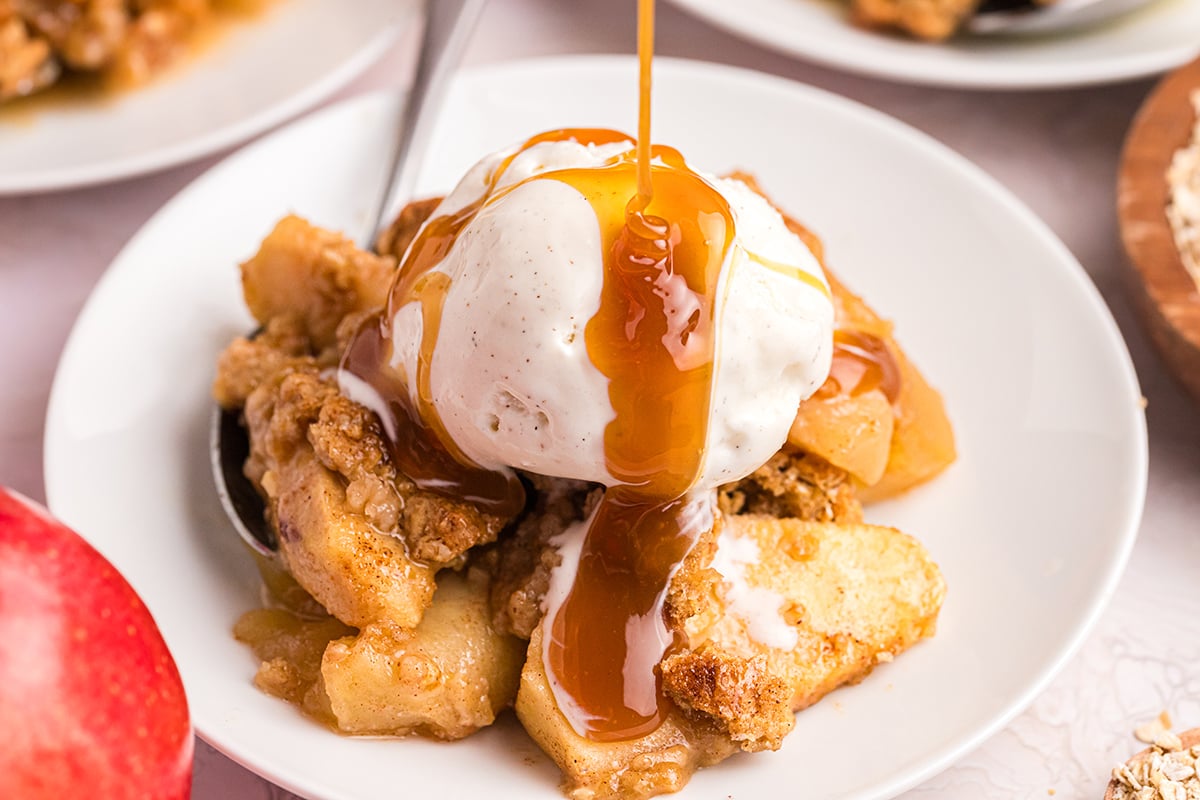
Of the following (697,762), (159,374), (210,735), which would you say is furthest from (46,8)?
(697,762)

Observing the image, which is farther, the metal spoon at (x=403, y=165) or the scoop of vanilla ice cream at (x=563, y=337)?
the metal spoon at (x=403, y=165)

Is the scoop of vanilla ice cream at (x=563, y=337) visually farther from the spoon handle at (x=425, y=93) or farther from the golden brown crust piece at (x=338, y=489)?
Answer: the spoon handle at (x=425, y=93)

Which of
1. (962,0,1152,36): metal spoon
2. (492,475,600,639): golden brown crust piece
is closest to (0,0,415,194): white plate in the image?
(492,475,600,639): golden brown crust piece

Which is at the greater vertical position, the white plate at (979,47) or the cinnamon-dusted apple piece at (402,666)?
the white plate at (979,47)

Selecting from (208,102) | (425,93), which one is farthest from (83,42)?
(425,93)

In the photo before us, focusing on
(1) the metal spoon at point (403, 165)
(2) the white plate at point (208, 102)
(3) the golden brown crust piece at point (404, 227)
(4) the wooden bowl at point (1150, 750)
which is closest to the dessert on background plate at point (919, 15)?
(1) the metal spoon at point (403, 165)

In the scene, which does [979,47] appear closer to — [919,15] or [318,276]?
[919,15]

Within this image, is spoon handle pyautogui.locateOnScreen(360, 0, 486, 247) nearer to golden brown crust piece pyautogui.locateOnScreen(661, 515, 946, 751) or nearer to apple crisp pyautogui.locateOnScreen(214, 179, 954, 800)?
apple crisp pyautogui.locateOnScreen(214, 179, 954, 800)

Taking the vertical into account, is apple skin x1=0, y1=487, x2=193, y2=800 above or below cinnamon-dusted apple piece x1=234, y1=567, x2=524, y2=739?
above
